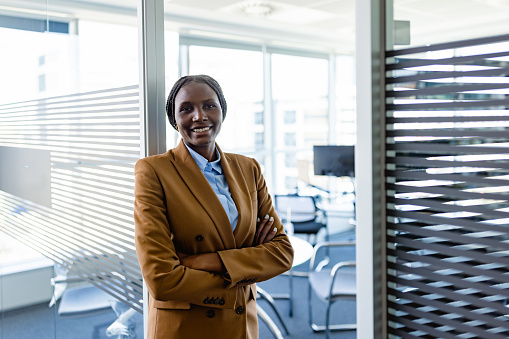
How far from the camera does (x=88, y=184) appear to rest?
225 cm

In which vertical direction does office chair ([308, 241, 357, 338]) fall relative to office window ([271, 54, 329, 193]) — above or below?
below

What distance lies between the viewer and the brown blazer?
1.41m

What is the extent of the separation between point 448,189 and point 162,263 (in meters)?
0.78

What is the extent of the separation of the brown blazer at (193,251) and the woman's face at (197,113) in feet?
0.24

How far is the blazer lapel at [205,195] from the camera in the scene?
151 centimetres

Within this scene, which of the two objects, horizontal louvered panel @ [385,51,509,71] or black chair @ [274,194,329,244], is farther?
black chair @ [274,194,329,244]

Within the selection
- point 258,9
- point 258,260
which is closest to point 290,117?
point 258,9

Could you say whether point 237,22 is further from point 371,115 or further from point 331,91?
point 371,115

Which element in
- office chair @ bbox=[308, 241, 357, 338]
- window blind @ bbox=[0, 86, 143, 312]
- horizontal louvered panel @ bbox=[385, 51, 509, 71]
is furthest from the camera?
office chair @ bbox=[308, 241, 357, 338]

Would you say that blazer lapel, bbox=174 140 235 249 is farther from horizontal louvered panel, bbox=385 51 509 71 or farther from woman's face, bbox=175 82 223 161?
horizontal louvered panel, bbox=385 51 509 71

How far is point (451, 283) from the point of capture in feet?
3.80

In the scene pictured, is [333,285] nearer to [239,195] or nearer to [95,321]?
[95,321]

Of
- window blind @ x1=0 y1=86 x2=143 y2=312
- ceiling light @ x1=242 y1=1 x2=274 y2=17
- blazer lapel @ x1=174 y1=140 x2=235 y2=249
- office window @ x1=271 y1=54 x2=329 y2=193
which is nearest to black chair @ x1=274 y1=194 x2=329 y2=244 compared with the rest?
office window @ x1=271 y1=54 x2=329 y2=193

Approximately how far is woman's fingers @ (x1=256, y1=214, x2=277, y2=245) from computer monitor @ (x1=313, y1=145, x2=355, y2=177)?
10.9ft
